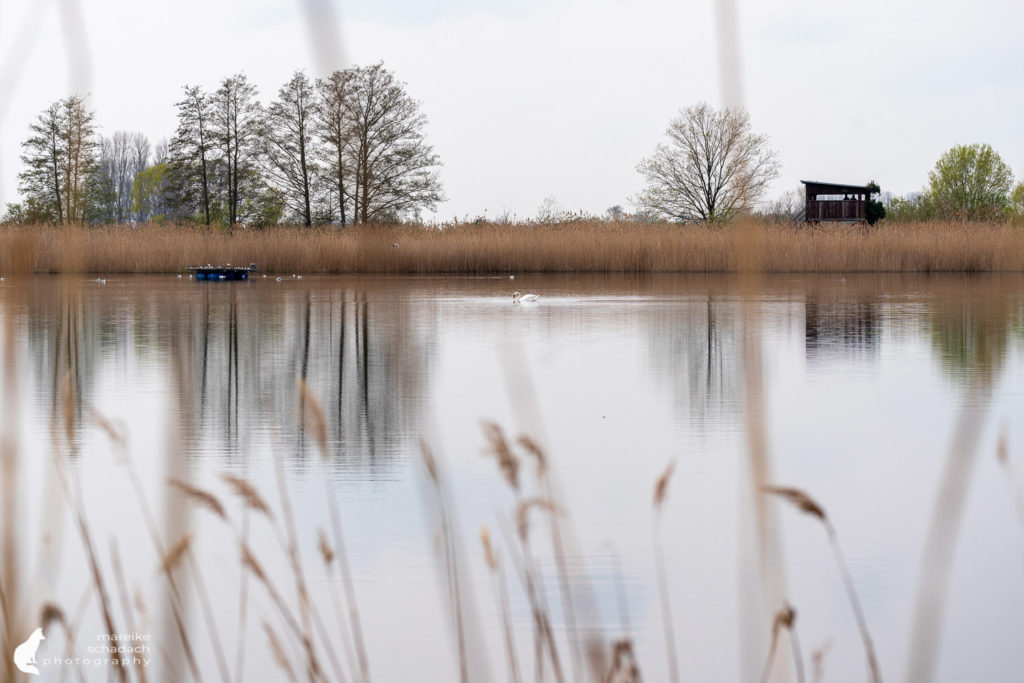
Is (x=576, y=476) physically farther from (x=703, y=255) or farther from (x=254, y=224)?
(x=254, y=224)

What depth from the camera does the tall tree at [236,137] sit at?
38.9m

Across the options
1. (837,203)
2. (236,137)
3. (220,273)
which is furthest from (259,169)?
(837,203)

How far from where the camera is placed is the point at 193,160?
40.2 m

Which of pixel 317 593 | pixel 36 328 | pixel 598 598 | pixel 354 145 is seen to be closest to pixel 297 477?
pixel 317 593

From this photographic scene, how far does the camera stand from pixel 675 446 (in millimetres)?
5512

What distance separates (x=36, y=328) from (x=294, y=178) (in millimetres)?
25438

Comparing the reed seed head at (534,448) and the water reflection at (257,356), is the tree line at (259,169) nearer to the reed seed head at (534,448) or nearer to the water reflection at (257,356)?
the water reflection at (257,356)

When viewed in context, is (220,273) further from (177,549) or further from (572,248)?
(177,549)

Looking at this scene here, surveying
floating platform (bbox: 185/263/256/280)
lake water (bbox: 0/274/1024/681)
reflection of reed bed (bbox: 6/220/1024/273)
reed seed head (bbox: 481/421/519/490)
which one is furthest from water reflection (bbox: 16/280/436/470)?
reflection of reed bed (bbox: 6/220/1024/273)

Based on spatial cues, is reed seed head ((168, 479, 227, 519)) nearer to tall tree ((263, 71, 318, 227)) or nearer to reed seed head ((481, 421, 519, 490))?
reed seed head ((481, 421, 519, 490))

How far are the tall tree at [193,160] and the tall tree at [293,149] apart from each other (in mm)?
3750

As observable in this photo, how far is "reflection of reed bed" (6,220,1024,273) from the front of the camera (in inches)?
1013

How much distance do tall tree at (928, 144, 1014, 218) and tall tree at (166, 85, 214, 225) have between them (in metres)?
34.0

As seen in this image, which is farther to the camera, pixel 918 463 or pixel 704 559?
pixel 918 463
